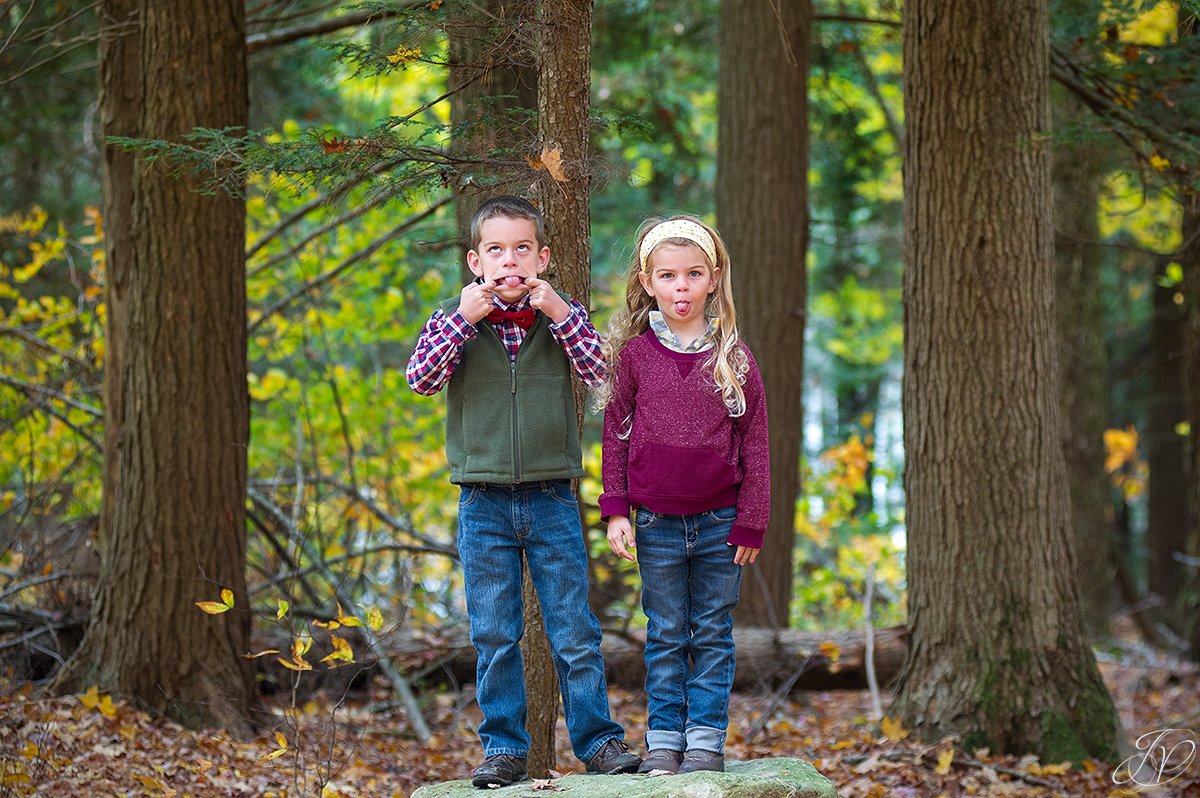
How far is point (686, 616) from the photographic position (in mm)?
4215

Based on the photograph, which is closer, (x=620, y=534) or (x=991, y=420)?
(x=620, y=534)

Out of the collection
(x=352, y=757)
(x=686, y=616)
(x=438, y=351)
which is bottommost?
(x=352, y=757)

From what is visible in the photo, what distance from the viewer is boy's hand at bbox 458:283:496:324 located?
13.0 ft

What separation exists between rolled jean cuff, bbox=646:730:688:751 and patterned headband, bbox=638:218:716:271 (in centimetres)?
177

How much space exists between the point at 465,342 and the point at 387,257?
552cm

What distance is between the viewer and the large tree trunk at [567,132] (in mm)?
4410

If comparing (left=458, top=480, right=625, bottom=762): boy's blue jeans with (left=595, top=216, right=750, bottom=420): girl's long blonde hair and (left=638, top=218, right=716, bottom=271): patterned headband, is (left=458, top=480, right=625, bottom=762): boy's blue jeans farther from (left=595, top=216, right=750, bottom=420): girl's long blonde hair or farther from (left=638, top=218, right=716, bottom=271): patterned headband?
(left=638, top=218, right=716, bottom=271): patterned headband

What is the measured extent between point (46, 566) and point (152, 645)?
1.62 m

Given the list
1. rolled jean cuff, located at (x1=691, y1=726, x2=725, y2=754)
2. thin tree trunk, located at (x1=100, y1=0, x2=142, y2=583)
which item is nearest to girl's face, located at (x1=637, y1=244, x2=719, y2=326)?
rolled jean cuff, located at (x1=691, y1=726, x2=725, y2=754)

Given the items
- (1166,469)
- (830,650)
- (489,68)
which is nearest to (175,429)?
(489,68)

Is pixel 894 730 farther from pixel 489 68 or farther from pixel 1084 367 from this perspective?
pixel 1084 367

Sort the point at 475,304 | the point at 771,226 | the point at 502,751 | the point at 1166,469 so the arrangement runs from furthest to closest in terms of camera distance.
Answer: the point at 1166,469 < the point at 771,226 < the point at 502,751 < the point at 475,304

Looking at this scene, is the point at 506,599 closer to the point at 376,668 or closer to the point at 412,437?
the point at 376,668

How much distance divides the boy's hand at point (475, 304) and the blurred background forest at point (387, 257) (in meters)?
0.59
